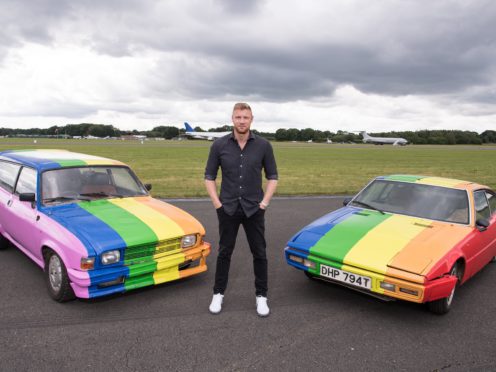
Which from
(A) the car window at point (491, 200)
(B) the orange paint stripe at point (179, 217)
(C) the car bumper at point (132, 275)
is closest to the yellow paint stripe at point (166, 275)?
(C) the car bumper at point (132, 275)

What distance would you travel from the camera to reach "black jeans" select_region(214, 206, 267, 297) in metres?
3.51

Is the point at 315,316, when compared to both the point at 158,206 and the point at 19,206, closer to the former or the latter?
the point at 158,206

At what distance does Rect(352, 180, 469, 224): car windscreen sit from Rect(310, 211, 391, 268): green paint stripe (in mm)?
361

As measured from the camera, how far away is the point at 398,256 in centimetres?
361

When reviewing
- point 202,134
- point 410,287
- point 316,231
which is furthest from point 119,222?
point 202,134

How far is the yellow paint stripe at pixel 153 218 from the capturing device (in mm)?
4037

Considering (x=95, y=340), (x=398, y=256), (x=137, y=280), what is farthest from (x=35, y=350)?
(x=398, y=256)

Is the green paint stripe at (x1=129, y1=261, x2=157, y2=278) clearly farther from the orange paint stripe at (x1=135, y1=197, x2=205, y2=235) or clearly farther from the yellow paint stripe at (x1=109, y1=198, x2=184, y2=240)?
the orange paint stripe at (x1=135, y1=197, x2=205, y2=235)

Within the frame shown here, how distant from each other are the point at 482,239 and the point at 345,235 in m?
1.73

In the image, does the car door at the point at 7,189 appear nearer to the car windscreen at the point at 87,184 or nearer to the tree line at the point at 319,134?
the car windscreen at the point at 87,184

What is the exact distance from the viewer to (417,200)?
484 centimetres

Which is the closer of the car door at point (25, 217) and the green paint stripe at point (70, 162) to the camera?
the car door at point (25, 217)

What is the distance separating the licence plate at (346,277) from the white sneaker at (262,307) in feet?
2.19

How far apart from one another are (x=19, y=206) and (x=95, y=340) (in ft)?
8.06
